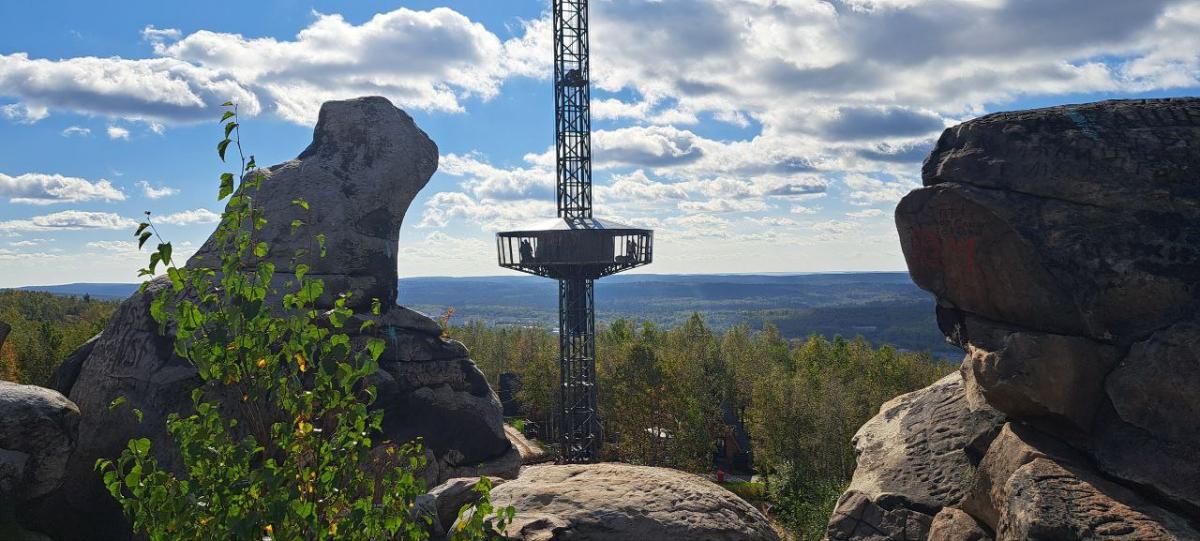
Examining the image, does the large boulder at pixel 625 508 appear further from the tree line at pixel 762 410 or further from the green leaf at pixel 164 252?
the tree line at pixel 762 410

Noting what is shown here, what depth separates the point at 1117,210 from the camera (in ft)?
38.3

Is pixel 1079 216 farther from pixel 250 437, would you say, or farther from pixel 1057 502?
pixel 250 437

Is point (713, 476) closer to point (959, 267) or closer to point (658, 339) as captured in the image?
point (959, 267)

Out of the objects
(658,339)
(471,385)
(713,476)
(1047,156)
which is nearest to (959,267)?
(1047,156)

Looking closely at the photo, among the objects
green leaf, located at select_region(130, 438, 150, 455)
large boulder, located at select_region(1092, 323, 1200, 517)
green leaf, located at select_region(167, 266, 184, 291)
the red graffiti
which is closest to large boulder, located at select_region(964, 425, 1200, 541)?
large boulder, located at select_region(1092, 323, 1200, 517)

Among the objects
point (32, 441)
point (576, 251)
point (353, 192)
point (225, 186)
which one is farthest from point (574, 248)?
point (225, 186)

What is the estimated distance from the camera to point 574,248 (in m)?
43.4

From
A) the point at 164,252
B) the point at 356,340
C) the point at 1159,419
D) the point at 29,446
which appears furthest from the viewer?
the point at 356,340

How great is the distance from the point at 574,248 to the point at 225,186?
3761 cm

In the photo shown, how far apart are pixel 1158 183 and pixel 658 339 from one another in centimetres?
9410

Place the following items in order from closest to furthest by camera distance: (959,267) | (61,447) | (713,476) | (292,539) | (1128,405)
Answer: (292,539)
(1128,405)
(959,267)
(61,447)
(713,476)

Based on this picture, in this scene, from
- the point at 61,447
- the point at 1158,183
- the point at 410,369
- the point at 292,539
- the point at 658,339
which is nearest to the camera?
the point at 292,539

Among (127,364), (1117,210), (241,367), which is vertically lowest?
(127,364)

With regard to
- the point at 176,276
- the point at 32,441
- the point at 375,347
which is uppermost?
the point at 176,276
